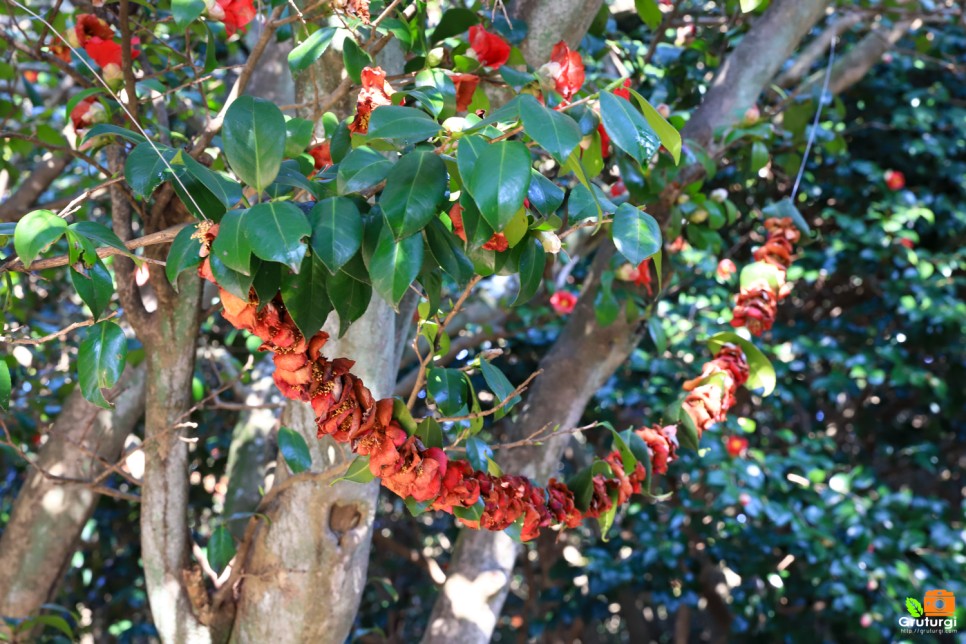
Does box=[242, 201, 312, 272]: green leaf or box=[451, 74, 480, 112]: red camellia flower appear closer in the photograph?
box=[242, 201, 312, 272]: green leaf

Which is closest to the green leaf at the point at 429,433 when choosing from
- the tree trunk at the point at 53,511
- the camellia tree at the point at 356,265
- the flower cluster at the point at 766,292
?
the camellia tree at the point at 356,265

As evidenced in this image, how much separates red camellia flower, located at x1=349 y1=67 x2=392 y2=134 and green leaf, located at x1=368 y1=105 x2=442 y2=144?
0.20 metres

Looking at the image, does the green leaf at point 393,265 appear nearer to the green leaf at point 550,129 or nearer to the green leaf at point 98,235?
the green leaf at point 550,129

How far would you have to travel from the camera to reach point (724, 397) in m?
1.56

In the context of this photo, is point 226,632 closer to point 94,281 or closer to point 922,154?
point 94,281

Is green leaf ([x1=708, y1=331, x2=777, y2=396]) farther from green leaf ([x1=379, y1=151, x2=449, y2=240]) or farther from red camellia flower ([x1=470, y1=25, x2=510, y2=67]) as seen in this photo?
green leaf ([x1=379, y1=151, x2=449, y2=240])

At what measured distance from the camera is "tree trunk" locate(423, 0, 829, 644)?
195 centimetres

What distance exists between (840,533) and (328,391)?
7.08 feet

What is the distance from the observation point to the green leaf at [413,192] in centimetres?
79

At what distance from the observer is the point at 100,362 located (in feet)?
3.10

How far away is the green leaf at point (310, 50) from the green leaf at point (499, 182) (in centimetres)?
47

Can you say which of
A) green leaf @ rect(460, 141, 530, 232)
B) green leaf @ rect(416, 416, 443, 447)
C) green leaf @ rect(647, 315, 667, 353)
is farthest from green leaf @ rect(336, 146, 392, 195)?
green leaf @ rect(647, 315, 667, 353)

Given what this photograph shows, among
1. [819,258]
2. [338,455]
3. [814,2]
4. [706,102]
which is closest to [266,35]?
[338,455]

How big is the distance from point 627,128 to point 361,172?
0.82ft
